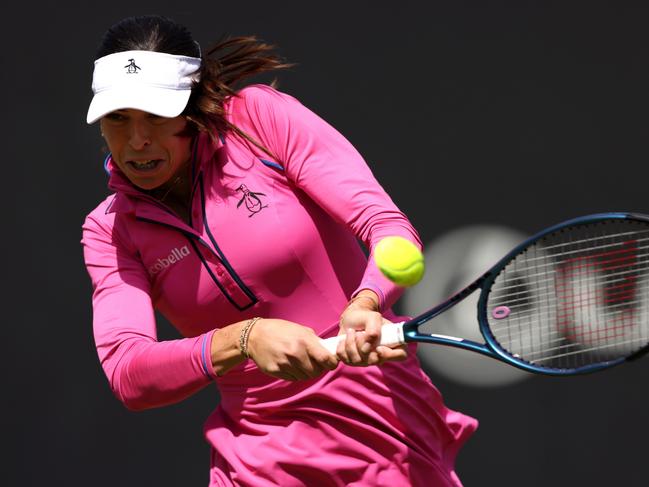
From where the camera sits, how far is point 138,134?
244 cm

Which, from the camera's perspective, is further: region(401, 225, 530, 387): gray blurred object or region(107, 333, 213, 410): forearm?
region(401, 225, 530, 387): gray blurred object

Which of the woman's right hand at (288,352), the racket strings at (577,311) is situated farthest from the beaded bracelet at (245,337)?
the racket strings at (577,311)

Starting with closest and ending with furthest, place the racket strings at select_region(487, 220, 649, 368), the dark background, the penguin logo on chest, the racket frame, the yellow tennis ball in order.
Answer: the yellow tennis ball
the racket frame
the penguin logo on chest
the racket strings at select_region(487, 220, 649, 368)
the dark background

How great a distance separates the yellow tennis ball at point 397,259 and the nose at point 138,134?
510mm

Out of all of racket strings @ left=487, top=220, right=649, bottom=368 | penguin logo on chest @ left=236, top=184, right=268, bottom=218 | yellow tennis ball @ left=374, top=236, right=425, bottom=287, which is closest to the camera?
yellow tennis ball @ left=374, top=236, right=425, bottom=287

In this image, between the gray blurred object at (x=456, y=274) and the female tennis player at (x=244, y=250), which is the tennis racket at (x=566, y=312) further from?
the gray blurred object at (x=456, y=274)

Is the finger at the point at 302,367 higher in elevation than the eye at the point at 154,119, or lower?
lower

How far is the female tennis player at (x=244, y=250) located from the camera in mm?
2453

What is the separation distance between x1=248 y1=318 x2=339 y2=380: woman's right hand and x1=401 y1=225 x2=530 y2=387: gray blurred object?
1960 mm

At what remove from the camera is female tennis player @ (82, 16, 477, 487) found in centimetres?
245

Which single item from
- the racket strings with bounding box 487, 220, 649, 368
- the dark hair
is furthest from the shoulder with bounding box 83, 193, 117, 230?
the racket strings with bounding box 487, 220, 649, 368

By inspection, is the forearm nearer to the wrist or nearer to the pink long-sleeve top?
the pink long-sleeve top

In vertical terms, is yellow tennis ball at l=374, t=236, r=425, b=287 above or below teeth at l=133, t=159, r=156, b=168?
below

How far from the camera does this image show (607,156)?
14.0ft
